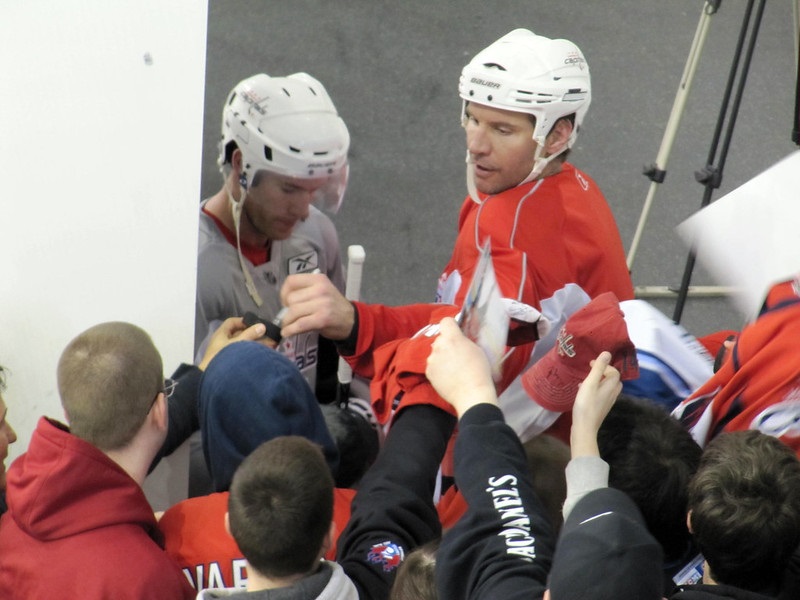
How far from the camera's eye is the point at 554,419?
5.83ft

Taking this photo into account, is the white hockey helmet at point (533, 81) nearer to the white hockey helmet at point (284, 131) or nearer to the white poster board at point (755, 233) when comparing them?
the white hockey helmet at point (284, 131)

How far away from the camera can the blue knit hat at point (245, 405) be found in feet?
5.53

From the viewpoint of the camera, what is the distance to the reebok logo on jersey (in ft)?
8.32

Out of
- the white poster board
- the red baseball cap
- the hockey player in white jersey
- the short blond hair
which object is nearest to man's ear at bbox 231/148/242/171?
the hockey player in white jersey

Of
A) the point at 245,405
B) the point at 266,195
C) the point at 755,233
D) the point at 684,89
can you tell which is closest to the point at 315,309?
the point at 245,405

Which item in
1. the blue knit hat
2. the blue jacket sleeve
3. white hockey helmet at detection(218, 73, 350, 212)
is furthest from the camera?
white hockey helmet at detection(218, 73, 350, 212)

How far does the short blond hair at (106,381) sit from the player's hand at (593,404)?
2.20 ft

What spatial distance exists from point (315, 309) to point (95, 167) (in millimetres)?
592

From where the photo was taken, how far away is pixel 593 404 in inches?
57.9

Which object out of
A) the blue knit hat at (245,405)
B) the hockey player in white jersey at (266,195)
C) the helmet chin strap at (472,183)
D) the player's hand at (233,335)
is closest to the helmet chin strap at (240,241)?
the hockey player in white jersey at (266,195)

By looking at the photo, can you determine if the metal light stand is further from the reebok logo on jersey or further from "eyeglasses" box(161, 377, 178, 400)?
"eyeglasses" box(161, 377, 178, 400)

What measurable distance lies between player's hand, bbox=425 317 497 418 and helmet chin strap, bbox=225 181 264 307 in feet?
2.98

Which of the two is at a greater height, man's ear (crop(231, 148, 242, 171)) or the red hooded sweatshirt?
man's ear (crop(231, 148, 242, 171))

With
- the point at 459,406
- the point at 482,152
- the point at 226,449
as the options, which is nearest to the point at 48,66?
the point at 226,449
